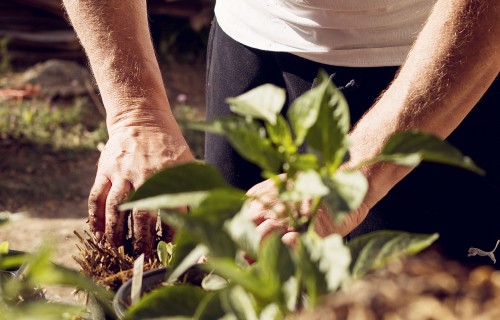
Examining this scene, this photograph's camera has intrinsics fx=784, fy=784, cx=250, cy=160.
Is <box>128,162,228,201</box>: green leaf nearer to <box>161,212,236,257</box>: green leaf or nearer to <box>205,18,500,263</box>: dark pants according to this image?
<box>161,212,236,257</box>: green leaf

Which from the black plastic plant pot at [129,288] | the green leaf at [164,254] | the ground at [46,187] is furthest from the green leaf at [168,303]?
the ground at [46,187]

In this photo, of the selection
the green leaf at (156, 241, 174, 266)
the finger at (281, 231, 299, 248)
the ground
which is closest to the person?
the green leaf at (156, 241, 174, 266)

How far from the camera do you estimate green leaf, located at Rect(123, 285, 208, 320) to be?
715 millimetres

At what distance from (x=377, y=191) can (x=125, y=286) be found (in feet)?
1.90

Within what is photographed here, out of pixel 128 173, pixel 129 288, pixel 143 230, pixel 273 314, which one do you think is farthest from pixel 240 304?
pixel 128 173

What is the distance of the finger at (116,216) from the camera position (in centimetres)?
135

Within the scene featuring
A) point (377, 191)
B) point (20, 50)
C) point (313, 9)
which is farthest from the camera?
point (20, 50)

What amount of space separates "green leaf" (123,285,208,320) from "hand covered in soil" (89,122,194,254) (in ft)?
1.83

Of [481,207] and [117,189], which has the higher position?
[117,189]

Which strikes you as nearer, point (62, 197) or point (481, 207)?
point (481, 207)

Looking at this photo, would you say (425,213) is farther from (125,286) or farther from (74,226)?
(74,226)

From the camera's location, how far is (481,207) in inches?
72.6

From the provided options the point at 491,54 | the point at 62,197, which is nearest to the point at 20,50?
the point at 62,197

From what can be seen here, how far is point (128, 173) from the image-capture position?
1.46 meters
